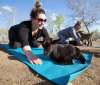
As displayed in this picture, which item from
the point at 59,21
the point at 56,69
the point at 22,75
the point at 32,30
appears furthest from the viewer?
the point at 59,21

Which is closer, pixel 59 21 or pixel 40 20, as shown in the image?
pixel 40 20

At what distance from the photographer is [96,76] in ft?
17.8

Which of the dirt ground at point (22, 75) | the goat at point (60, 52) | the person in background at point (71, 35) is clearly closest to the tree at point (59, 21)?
the person in background at point (71, 35)

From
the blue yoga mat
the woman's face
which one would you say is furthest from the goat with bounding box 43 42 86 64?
the woman's face

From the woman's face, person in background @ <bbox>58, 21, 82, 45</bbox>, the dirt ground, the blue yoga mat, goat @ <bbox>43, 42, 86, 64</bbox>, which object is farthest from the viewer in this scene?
person in background @ <bbox>58, 21, 82, 45</bbox>

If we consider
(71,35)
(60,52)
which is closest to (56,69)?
(60,52)

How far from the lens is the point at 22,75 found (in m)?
5.02

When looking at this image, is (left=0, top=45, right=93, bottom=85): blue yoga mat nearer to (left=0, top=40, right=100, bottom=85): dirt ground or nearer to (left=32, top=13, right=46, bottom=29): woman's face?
(left=0, top=40, right=100, bottom=85): dirt ground

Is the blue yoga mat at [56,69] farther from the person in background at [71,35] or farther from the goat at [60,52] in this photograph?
the person in background at [71,35]

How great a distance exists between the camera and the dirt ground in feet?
15.7

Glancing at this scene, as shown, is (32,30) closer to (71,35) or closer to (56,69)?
(56,69)

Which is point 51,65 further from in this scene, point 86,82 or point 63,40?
point 63,40

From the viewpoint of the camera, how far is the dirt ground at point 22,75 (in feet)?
15.7

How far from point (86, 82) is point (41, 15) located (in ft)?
5.45
